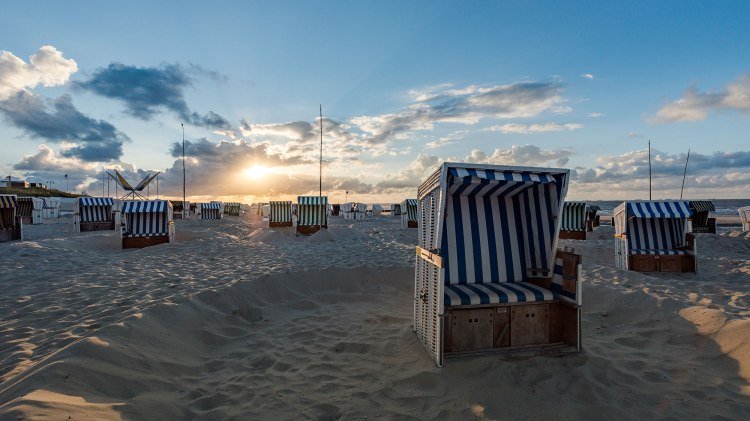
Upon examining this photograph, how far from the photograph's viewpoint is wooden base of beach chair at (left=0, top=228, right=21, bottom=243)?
14.2m

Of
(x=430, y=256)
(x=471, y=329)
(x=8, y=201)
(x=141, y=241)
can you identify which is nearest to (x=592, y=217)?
(x=471, y=329)

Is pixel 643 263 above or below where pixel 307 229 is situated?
below

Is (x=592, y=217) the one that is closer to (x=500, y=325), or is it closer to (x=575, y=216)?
(x=575, y=216)

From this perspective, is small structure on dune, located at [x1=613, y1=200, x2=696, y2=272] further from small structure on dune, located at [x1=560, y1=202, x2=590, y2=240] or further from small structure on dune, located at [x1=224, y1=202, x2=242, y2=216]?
small structure on dune, located at [x1=224, y1=202, x2=242, y2=216]

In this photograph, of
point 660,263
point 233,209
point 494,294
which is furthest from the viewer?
point 233,209

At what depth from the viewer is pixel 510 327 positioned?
4.56 metres

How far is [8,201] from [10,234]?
4.81 ft

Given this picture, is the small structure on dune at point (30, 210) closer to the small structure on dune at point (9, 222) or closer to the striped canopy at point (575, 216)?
the small structure on dune at point (9, 222)

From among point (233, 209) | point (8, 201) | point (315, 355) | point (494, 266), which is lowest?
point (315, 355)

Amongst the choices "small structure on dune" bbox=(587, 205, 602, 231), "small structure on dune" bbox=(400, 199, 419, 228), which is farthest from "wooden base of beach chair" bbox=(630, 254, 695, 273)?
"small structure on dune" bbox=(400, 199, 419, 228)

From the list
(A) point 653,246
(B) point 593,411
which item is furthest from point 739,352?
(A) point 653,246

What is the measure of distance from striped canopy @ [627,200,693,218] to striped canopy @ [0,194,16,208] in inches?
894

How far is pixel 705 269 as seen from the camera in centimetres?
1044

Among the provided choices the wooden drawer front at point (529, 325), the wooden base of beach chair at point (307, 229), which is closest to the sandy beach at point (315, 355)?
the wooden drawer front at point (529, 325)
